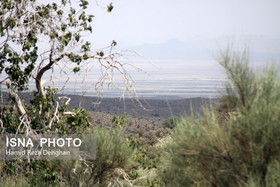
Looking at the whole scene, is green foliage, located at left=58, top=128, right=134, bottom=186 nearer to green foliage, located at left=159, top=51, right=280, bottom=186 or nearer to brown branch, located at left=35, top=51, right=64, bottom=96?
brown branch, located at left=35, top=51, right=64, bottom=96

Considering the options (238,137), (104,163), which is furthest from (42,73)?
(238,137)

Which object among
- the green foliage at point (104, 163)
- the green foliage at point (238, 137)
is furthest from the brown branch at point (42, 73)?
the green foliage at point (238, 137)

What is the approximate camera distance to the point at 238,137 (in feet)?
17.6

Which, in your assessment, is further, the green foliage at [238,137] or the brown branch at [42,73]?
the brown branch at [42,73]

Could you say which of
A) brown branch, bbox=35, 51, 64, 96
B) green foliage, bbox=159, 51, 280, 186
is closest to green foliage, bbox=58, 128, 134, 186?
brown branch, bbox=35, 51, 64, 96

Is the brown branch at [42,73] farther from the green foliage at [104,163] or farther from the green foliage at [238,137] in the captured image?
the green foliage at [238,137]

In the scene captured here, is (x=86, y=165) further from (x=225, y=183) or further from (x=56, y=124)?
(x=225, y=183)

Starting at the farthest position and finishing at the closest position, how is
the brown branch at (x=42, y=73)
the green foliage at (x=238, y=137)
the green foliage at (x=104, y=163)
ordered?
the brown branch at (x=42, y=73)
the green foliage at (x=104, y=163)
the green foliage at (x=238, y=137)

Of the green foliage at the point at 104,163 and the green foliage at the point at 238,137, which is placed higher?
the green foliage at the point at 238,137

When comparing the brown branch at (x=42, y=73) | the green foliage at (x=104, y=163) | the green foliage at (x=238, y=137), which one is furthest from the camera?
the brown branch at (x=42, y=73)

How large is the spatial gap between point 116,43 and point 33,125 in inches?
99.0

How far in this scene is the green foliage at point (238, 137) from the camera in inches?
200

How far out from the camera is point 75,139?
881 cm

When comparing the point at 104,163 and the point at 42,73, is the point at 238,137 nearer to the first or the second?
the point at 104,163
